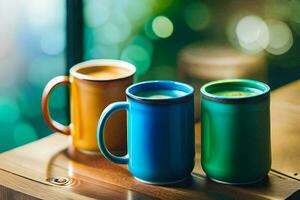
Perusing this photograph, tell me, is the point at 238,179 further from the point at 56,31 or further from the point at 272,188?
the point at 56,31

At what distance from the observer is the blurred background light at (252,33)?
1.18m

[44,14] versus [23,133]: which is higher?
[44,14]

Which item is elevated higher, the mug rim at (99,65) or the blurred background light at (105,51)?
the mug rim at (99,65)

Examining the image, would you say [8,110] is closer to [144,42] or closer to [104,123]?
[144,42]

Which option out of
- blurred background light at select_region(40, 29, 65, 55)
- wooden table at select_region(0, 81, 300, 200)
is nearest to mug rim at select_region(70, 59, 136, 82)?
wooden table at select_region(0, 81, 300, 200)

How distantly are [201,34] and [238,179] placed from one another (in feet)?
1.45

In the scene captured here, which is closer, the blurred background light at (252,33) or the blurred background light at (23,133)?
the blurred background light at (252,33)

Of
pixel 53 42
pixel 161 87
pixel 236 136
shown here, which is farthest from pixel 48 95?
pixel 53 42

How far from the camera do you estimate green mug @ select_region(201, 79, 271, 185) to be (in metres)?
0.86

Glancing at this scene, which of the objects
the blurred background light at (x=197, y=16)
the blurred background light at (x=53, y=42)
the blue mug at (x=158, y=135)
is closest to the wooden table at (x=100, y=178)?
the blue mug at (x=158, y=135)

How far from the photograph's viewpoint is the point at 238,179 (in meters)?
0.89

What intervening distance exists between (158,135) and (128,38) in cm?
54

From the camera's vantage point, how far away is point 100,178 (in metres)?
0.93

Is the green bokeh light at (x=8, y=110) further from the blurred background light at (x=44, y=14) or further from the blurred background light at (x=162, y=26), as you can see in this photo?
the blurred background light at (x=162, y=26)
